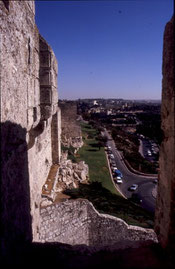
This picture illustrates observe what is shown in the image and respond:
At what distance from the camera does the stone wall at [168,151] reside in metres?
2.71

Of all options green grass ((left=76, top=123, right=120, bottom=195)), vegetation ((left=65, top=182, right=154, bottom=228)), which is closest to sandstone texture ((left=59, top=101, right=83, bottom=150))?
green grass ((left=76, top=123, right=120, bottom=195))

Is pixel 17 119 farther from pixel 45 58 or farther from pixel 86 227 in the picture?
pixel 86 227

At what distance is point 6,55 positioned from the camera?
267cm

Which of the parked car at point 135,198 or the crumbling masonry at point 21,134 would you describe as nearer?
the crumbling masonry at point 21,134

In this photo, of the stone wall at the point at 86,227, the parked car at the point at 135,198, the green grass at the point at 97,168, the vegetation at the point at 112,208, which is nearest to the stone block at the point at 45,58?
the stone wall at the point at 86,227

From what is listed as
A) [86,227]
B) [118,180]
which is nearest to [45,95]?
[86,227]

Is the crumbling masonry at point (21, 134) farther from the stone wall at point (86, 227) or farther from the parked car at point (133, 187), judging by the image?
the parked car at point (133, 187)

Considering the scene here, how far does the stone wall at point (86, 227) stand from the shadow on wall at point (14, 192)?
2546 millimetres

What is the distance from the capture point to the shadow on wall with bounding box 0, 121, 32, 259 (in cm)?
254

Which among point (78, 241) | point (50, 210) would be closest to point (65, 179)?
point (78, 241)

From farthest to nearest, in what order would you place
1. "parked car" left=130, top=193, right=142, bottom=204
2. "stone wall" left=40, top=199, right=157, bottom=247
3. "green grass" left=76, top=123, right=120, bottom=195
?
"green grass" left=76, top=123, right=120, bottom=195, "parked car" left=130, top=193, right=142, bottom=204, "stone wall" left=40, top=199, right=157, bottom=247

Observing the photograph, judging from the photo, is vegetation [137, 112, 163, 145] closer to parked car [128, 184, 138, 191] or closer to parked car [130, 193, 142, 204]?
parked car [128, 184, 138, 191]

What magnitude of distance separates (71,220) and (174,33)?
573 cm

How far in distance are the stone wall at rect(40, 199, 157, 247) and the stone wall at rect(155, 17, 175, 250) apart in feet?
11.6
